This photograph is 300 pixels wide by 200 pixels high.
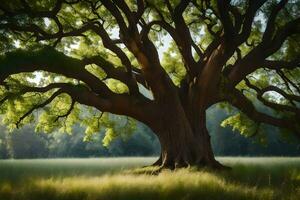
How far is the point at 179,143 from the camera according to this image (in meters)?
20.6

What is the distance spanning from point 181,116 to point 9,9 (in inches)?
337

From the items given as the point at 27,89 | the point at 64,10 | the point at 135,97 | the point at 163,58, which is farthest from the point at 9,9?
the point at 163,58

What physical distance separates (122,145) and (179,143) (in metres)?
51.6

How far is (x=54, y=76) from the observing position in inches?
1000

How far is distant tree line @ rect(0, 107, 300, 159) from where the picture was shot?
2655 inches

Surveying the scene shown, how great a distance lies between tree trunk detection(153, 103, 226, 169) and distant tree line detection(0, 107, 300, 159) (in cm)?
4355

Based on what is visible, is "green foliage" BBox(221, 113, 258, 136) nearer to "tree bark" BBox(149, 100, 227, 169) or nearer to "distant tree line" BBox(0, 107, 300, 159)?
"tree bark" BBox(149, 100, 227, 169)

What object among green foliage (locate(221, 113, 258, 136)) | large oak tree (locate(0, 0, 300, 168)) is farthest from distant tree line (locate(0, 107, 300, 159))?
large oak tree (locate(0, 0, 300, 168))

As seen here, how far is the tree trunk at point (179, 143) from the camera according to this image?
66.9ft

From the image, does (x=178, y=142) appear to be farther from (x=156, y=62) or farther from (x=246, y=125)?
(x=246, y=125)

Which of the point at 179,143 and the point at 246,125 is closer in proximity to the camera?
the point at 179,143

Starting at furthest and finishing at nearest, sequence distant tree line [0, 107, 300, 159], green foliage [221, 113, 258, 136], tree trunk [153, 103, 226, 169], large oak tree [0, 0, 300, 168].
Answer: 1. distant tree line [0, 107, 300, 159]
2. green foliage [221, 113, 258, 136]
3. tree trunk [153, 103, 226, 169]
4. large oak tree [0, 0, 300, 168]

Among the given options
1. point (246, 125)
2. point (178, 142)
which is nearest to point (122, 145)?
point (246, 125)

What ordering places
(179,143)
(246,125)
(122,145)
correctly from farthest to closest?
(122,145), (246,125), (179,143)
